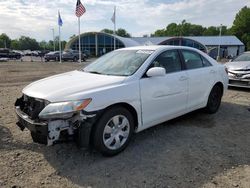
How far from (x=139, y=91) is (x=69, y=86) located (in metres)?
1.09

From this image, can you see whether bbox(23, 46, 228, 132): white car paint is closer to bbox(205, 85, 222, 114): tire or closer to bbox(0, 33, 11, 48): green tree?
bbox(205, 85, 222, 114): tire

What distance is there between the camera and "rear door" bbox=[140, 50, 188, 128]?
4020 mm

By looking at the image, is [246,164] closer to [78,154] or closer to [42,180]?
[78,154]

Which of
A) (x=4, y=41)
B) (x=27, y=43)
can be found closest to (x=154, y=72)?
(x=4, y=41)

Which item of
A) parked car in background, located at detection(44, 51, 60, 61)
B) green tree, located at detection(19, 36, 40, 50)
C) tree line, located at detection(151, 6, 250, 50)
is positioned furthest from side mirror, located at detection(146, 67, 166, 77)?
green tree, located at detection(19, 36, 40, 50)

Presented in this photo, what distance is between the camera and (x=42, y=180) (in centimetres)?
312

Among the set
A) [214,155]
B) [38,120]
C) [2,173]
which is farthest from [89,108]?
[214,155]

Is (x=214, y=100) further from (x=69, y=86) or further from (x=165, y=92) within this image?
(x=69, y=86)

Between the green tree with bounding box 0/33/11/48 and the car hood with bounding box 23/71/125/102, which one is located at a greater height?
the green tree with bounding box 0/33/11/48

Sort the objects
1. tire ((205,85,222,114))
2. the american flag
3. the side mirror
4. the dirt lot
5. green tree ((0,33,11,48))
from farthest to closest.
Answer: green tree ((0,33,11,48)) < the american flag < tire ((205,85,222,114)) < the side mirror < the dirt lot

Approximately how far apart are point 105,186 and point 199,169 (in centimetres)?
133

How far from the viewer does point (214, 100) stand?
6.00 metres

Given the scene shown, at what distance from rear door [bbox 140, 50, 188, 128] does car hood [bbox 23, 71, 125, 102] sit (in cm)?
54

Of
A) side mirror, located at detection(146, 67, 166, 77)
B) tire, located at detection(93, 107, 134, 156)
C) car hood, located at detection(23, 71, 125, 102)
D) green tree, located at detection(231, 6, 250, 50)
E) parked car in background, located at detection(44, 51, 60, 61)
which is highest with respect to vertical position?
green tree, located at detection(231, 6, 250, 50)
